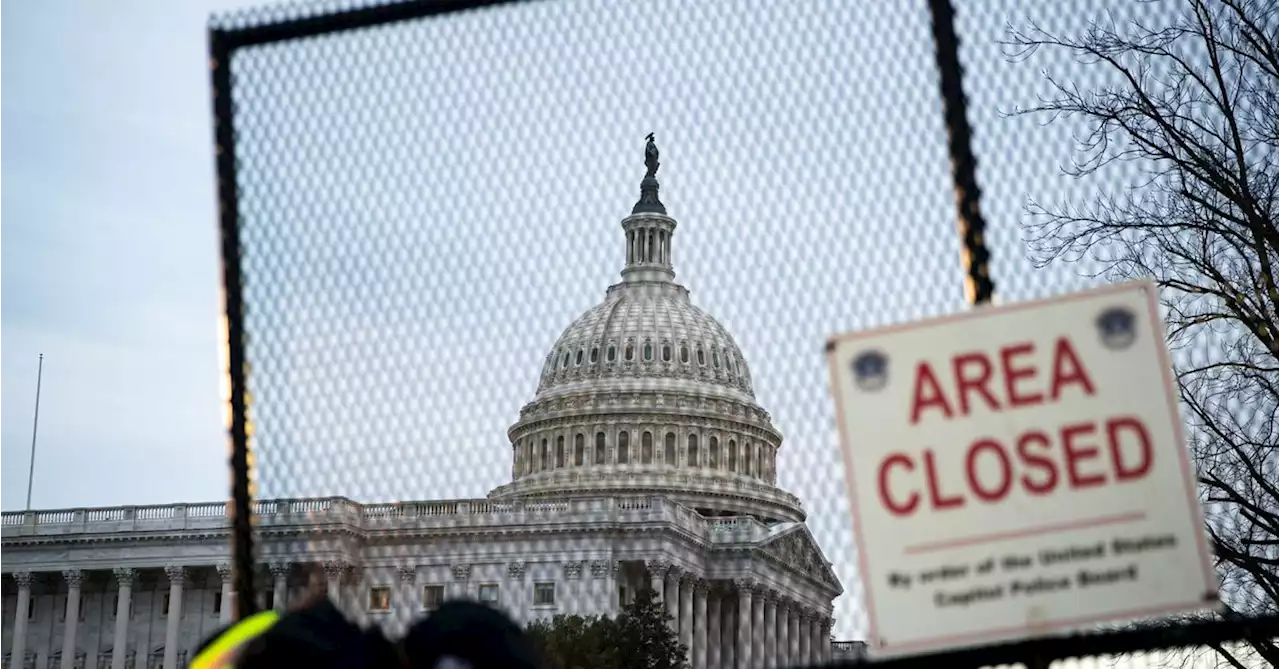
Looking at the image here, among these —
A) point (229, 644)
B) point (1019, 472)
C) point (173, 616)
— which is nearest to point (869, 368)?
point (1019, 472)

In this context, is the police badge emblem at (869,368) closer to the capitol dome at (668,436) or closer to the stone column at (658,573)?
the stone column at (658,573)

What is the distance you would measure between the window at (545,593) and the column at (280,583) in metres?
1.15

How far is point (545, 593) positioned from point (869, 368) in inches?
182

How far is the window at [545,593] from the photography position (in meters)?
7.82

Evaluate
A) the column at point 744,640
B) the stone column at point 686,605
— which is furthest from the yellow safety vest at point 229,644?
the stone column at point 686,605

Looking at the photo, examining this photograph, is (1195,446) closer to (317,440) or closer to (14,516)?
(317,440)

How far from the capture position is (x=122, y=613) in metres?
83.1

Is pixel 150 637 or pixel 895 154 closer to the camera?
pixel 895 154

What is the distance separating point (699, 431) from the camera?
10094 cm

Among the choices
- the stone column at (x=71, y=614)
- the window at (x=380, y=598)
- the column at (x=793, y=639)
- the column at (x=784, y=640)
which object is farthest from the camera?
the stone column at (x=71, y=614)

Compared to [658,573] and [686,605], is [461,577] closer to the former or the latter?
[658,573]

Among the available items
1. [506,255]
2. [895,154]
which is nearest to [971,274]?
[895,154]

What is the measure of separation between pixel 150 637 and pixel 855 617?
3270 inches

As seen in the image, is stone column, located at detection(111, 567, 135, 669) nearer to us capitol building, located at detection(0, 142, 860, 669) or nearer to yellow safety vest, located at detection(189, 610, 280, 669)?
us capitol building, located at detection(0, 142, 860, 669)
